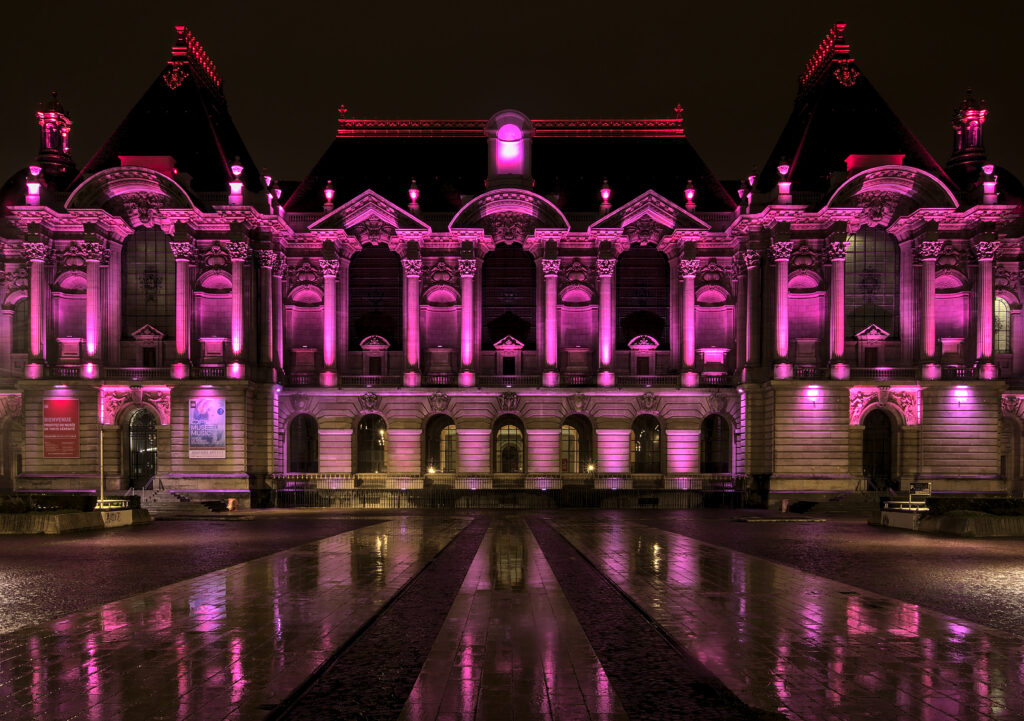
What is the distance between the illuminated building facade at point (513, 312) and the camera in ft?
187

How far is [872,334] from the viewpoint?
5912 centimetres

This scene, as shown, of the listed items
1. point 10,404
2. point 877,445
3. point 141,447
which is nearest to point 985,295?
point 877,445

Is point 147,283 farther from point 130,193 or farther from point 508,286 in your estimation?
point 508,286

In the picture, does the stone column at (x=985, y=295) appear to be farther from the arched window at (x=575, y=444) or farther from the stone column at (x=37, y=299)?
the stone column at (x=37, y=299)

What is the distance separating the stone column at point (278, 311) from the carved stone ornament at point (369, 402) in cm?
571

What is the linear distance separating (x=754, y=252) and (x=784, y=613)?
46.9 metres

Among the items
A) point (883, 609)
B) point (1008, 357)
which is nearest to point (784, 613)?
point (883, 609)

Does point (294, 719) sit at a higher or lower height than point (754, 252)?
lower

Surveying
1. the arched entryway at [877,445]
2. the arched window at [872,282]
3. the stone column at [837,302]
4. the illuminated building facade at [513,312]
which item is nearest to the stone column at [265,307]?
the illuminated building facade at [513,312]

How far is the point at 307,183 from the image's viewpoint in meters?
66.4

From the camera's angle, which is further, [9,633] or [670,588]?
[670,588]

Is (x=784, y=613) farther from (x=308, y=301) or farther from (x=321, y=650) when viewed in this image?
(x=308, y=301)

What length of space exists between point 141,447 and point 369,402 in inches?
582

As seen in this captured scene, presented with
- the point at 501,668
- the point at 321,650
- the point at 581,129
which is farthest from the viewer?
the point at 581,129
